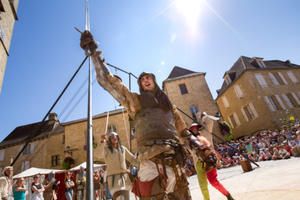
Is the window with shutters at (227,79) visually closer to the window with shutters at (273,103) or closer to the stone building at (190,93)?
the stone building at (190,93)

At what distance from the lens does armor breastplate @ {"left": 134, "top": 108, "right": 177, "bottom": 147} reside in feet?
6.03

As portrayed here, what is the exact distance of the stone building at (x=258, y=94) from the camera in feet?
57.9

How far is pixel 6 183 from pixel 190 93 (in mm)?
20698

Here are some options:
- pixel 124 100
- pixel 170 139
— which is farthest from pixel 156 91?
pixel 170 139

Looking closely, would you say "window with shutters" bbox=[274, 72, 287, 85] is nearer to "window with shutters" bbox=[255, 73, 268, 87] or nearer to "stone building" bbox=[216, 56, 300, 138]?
"stone building" bbox=[216, 56, 300, 138]

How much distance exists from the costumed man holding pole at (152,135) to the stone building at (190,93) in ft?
65.6

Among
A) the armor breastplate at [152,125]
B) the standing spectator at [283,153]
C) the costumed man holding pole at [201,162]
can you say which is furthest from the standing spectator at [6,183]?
the standing spectator at [283,153]

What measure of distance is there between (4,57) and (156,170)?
13.5 metres

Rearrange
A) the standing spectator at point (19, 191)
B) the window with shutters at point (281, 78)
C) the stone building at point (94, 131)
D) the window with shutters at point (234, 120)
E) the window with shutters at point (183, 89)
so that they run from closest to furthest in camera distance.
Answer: the standing spectator at point (19, 191)
the window with shutters at point (281, 78)
the stone building at point (94, 131)
the window with shutters at point (234, 120)
the window with shutters at point (183, 89)

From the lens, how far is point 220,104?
998 inches

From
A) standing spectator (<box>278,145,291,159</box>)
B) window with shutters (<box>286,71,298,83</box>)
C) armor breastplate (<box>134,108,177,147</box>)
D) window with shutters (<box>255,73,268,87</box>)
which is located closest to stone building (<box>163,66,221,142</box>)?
window with shutters (<box>255,73,268,87</box>)

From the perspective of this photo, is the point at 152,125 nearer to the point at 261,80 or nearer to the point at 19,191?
the point at 19,191

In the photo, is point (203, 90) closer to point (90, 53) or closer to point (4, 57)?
point (4, 57)

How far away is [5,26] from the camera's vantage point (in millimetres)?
10828
